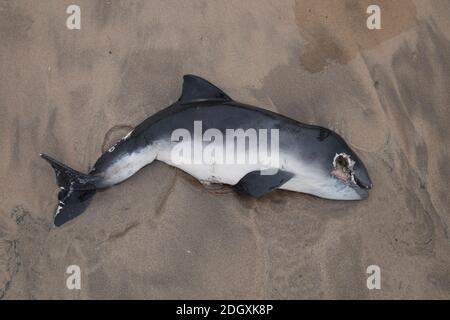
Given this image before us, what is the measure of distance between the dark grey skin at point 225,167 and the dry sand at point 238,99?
8.2 inches

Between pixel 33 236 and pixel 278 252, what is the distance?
108 inches

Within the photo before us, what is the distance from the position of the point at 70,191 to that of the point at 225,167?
5.69 feet

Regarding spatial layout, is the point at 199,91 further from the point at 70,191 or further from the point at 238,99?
the point at 70,191

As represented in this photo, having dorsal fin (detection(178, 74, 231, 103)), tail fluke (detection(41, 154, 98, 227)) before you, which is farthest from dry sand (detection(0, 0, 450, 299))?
dorsal fin (detection(178, 74, 231, 103))

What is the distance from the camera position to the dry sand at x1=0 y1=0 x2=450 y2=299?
5.77m

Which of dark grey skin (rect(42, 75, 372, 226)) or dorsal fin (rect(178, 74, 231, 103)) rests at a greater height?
dorsal fin (rect(178, 74, 231, 103))

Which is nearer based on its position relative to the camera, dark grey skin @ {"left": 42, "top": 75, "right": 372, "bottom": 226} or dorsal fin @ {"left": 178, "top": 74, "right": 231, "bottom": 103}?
dark grey skin @ {"left": 42, "top": 75, "right": 372, "bottom": 226}

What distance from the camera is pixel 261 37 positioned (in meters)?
6.27

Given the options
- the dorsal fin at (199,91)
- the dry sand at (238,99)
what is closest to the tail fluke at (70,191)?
the dry sand at (238,99)

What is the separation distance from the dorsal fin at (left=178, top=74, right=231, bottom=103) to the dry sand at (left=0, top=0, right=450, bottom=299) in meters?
0.36

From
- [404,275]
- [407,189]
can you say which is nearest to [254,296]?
[404,275]

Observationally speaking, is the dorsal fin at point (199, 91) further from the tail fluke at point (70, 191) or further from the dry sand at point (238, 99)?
the tail fluke at point (70, 191)

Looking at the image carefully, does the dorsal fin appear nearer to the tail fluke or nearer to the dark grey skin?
the dark grey skin

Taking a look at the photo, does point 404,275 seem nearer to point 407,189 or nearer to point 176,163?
point 407,189
